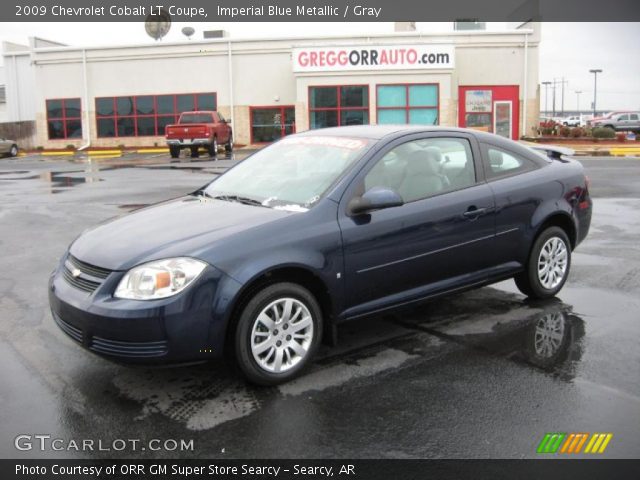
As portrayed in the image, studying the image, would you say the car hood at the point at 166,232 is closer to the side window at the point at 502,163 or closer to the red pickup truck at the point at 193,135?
the side window at the point at 502,163

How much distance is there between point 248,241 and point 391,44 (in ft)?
99.5

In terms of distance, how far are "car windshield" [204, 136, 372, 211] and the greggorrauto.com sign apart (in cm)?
2829

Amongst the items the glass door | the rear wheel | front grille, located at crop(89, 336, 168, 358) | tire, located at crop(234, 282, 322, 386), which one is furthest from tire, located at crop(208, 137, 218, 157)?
front grille, located at crop(89, 336, 168, 358)

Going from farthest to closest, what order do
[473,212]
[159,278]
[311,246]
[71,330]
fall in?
[473,212] → [311,246] → [71,330] → [159,278]

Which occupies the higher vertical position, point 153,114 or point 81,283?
point 153,114

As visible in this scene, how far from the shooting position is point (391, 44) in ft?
108

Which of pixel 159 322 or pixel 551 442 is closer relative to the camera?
pixel 551 442

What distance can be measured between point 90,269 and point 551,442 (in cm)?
293

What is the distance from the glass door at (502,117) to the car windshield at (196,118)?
14.2 metres

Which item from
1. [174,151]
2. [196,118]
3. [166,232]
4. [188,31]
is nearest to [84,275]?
[166,232]

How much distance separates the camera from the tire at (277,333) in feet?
14.0

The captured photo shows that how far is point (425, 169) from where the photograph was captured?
5418mm

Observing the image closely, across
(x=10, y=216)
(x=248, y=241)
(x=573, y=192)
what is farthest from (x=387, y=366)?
(x=10, y=216)

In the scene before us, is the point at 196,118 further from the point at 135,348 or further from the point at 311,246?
the point at 135,348
